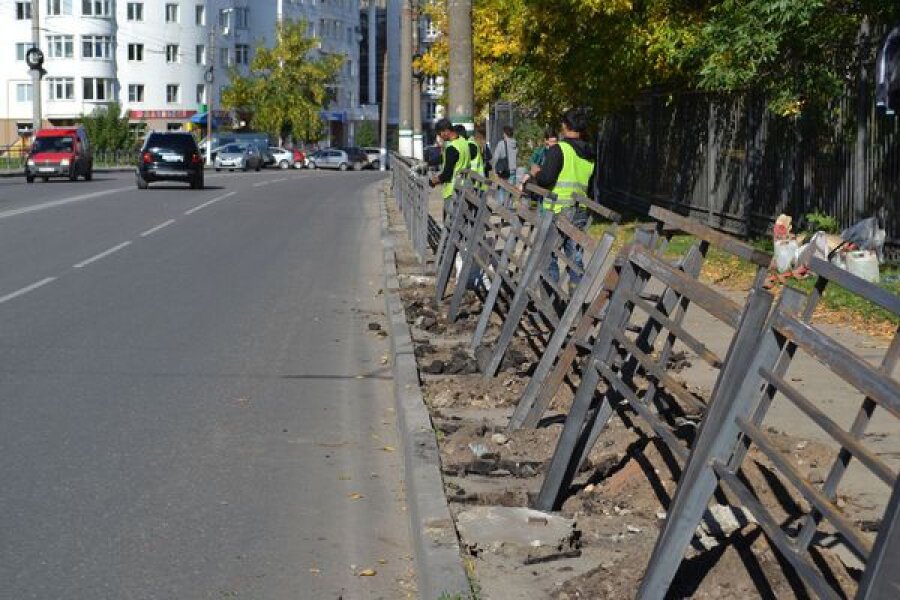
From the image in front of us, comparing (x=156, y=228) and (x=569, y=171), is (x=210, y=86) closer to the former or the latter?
(x=156, y=228)

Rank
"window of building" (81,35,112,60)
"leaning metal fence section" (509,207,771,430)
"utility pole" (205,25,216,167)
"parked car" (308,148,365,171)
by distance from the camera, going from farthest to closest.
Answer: "window of building" (81,35,112,60) < "parked car" (308,148,365,171) < "utility pole" (205,25,216,167) < "leaning metal fence section" (509,207,771,430)

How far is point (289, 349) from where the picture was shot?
1245 cm

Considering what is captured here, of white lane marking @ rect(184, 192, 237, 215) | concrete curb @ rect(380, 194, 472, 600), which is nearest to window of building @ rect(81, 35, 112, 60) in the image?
white lane marking @ rect(184, 192, 237, 215)

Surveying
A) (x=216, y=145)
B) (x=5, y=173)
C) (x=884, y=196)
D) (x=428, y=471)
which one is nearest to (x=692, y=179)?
(x=884, y=196)

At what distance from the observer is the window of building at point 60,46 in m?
96.5

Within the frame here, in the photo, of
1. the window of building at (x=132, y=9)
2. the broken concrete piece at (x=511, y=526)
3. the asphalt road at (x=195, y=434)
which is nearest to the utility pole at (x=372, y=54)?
the window of building at (x=132, y=9)

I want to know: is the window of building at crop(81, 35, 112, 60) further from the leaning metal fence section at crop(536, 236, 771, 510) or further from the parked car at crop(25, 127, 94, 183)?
the leaning metal fence section at crop(536, 236, 771, 510)

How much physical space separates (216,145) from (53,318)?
74.4 metres

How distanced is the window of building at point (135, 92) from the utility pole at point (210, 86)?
4.27 metres

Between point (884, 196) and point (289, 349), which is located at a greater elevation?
point (884, 196)

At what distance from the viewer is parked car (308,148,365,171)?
90.8m

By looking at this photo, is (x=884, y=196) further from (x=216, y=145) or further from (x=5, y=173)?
(x=216, y=145)

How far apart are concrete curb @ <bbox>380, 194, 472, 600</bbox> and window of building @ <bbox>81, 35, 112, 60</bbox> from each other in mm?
89745

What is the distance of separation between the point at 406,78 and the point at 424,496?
3738 centimetres
